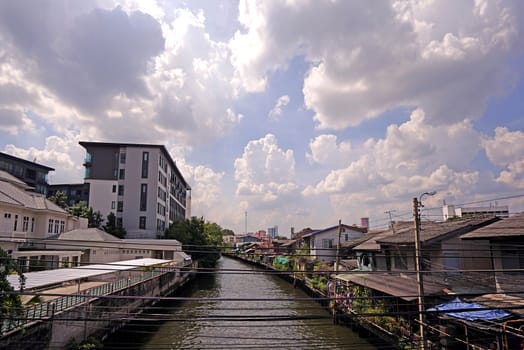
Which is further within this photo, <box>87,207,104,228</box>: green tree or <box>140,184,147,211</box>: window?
<box>140,184,147,211</box>: window

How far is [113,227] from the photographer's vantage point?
47250 millimetres

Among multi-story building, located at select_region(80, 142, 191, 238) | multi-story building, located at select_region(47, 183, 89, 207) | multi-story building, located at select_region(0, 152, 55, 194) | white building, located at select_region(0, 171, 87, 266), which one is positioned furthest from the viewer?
multi-story building, located at select_region(47, 183, 89, 207)

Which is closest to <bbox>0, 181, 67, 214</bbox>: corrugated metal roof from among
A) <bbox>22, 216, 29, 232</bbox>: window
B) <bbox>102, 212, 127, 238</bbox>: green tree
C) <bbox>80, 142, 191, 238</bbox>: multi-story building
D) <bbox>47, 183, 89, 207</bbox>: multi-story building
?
<bbox>22, 216, 29, 232</bbox>: window

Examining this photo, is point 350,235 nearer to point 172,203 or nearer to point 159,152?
point 159,152

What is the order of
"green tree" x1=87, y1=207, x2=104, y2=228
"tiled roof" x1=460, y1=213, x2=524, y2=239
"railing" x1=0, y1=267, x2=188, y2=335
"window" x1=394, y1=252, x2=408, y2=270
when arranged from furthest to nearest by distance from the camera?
"green tree" x1=87, y1=207, x2=104, y2=228, "window" x1=394, y1=252, x2=408, y2=270, "tiled roof" x1=460, y1=213, x2=524, y2=239, "railing" x1=0, y1=267, x2=188, y2=335

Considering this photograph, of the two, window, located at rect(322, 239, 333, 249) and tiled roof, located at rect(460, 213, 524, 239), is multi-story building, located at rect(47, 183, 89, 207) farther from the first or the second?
tiled roof, located at rect(460, 213, 524, 239)

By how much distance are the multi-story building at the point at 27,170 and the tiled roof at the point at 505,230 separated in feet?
211

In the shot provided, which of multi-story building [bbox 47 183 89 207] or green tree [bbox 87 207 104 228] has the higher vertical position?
multi-story building [bbox 47 183 89 207]

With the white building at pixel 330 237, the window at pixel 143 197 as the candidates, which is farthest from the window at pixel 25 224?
the white building at pixel 330 237

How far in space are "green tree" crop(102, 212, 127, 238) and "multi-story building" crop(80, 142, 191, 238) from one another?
4.86 feet

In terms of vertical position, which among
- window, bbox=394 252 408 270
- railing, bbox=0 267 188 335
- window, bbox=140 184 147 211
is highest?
window, bbox=140 184 147 211

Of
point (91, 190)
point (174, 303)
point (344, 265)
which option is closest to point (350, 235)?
point (344, 265)

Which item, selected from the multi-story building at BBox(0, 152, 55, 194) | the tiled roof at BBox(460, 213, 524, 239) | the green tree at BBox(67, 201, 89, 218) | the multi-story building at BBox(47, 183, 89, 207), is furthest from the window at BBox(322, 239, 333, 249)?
the multi-story building at BBox(47, 183, 89, 207)

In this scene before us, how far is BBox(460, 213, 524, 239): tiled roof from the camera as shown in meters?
13.7
